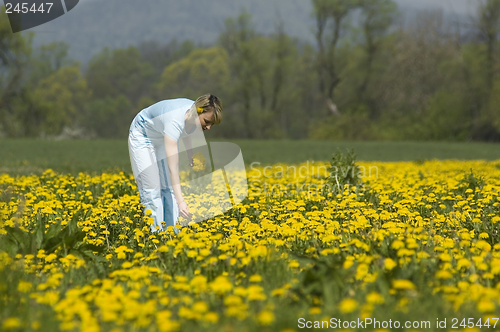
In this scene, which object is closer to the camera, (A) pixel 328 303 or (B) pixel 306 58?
(A) pixel 328 303

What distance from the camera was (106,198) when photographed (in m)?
6.79

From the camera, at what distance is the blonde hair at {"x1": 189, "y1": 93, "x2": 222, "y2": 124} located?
174 inches

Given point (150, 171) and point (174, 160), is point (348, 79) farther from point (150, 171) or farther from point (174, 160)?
point (174, 160)

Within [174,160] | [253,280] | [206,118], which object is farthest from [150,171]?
[253,280]

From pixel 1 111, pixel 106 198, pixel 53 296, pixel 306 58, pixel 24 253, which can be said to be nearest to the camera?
pixel 53 296

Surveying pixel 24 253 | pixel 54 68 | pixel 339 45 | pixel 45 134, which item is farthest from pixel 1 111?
pixel 24 253

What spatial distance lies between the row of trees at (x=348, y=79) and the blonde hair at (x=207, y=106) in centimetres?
3503

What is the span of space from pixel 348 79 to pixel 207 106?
47.5 meters

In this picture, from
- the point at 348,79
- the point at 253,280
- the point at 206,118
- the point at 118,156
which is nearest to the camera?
the point at 253,280

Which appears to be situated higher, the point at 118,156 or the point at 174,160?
the point at 174,160

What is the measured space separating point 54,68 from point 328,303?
220ft

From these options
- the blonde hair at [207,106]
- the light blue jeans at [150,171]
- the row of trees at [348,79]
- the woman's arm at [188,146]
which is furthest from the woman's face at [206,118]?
the row of trees at [348,79]

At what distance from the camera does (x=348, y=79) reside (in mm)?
49500

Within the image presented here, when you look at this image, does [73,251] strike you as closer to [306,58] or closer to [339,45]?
[339,45]
